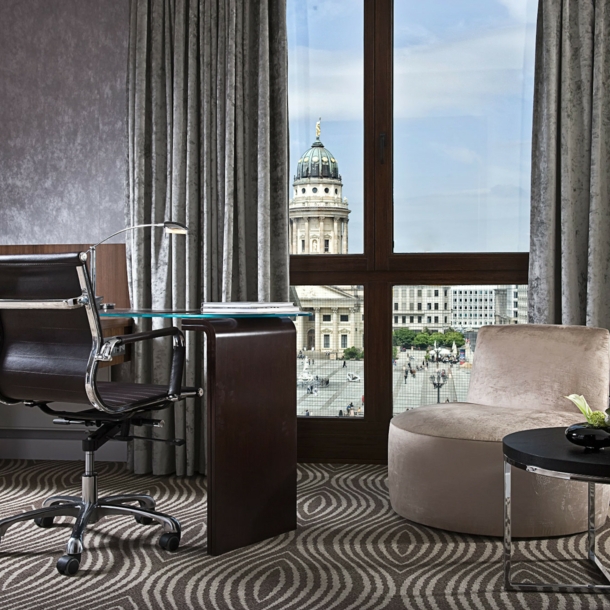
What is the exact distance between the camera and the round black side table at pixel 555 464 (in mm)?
2012

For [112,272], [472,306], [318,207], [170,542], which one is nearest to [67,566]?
[170,542]

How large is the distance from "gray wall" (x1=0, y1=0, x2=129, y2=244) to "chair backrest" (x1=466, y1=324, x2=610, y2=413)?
2.17 meters

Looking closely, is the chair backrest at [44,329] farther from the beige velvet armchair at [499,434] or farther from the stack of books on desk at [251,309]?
the beige velvet armchair at [499,434]

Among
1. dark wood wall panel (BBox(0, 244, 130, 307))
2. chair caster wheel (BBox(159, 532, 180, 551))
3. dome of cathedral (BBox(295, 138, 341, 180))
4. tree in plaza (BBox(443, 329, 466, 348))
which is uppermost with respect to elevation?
dome of cathedral (BBox(295, 138, 341, 180))

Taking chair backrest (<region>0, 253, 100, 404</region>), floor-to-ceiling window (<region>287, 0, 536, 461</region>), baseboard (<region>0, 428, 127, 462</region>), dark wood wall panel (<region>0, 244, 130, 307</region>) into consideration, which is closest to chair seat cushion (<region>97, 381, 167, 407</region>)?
chair backrest (<region>0, 253, 100, 404</region>)

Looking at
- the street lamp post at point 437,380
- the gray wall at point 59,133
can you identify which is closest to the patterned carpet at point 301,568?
the street lamp post at point 437,380

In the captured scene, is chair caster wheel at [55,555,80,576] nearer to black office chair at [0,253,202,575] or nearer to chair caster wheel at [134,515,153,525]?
black office chair at [0,253,202,575]

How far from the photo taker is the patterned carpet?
225 cm

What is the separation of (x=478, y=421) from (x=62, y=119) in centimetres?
290

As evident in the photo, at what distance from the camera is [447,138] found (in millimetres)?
4035

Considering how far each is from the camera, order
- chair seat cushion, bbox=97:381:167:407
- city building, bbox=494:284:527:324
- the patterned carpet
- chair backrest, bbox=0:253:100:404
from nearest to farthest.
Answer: the patterned carpet < chair backrest, bbox=0:253:100:404 < chair seat cushion, bbox=97:381:167:407 < city building, bbox=494:284:527:324

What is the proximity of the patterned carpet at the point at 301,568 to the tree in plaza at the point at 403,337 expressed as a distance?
3.56 ft

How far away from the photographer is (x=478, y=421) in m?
2.86

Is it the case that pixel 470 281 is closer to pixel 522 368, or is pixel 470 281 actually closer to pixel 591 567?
pixel 522 368
